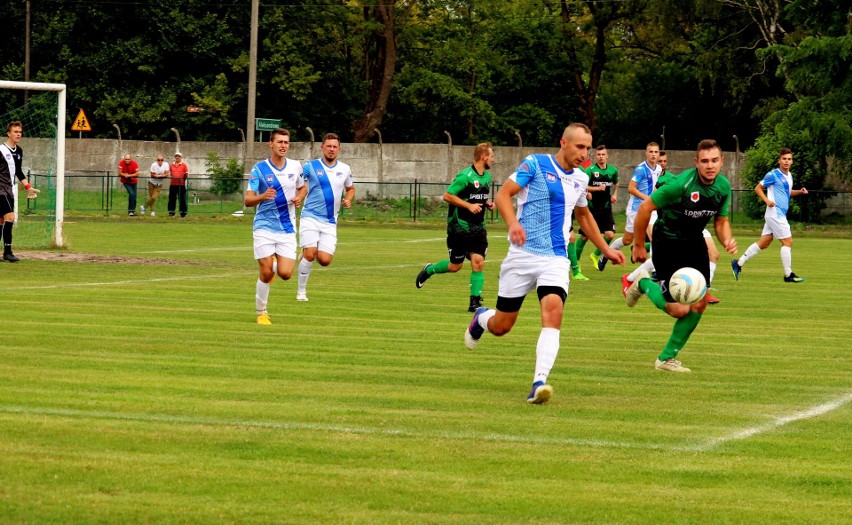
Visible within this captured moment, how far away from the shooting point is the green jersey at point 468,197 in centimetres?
1739

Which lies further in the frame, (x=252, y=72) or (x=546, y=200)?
(x=252, y=72)

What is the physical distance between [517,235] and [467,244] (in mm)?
8118

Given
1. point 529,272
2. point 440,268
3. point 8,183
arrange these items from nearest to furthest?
point 529,272 < point 440,268 < point 8,183

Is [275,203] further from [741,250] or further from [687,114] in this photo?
[687,114]

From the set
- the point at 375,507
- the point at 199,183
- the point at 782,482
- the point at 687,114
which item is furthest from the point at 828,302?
the point at 687,114

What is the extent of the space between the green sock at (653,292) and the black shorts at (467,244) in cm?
532

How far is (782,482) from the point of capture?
6.98m

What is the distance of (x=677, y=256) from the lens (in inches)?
461

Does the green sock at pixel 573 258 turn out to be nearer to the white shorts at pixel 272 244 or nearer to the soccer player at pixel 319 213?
the soccer player at pixel 319 213

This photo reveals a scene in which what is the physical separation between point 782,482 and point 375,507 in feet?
7.38

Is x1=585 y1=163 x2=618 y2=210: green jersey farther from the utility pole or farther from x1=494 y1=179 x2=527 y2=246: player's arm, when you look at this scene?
the utility pole

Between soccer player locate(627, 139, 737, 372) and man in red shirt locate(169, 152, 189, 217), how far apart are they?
31.8 metres

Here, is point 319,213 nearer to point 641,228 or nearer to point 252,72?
point 641,228

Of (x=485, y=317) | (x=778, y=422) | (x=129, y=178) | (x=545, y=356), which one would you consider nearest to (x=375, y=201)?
(x=129, y=178)
